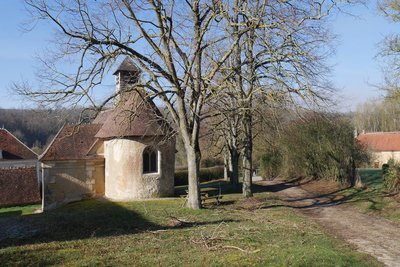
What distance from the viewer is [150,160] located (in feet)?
71.0

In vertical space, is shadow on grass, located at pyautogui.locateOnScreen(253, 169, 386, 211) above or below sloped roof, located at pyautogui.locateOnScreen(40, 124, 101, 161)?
below

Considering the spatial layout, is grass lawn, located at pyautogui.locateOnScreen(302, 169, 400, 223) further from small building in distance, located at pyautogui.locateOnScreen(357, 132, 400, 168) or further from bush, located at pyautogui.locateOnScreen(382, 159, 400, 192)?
small building in distance, located at pyautogui.locateOnScreen(357, 132, 400, 168)

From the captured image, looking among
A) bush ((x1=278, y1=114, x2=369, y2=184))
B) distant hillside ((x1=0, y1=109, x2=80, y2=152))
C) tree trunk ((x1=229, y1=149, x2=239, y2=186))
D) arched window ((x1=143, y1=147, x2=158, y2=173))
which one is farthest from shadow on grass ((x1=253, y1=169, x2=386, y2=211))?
distant hillside ((x1=0, y1=109, x2=80, y2=152))

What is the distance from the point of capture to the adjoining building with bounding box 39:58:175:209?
68.7 feet

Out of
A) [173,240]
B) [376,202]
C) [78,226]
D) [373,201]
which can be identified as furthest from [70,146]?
[376,202]

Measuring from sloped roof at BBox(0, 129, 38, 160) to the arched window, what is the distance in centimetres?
2534

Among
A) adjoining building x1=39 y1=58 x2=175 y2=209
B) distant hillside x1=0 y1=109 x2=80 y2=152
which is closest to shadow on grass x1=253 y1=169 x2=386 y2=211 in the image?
adjoining building x1=39 y1=58 x2=175 y2=209

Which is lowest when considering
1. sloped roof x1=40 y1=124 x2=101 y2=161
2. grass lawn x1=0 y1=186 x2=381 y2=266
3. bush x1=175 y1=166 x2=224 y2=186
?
grass lawn x1=0 y1=186 x2=381 y2=266

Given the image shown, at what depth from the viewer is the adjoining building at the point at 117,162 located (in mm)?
20953

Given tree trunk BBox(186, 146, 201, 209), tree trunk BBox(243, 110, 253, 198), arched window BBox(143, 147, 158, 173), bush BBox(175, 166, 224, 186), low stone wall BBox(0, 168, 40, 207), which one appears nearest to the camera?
tree trunk BBox(186, 146, 201, 209)

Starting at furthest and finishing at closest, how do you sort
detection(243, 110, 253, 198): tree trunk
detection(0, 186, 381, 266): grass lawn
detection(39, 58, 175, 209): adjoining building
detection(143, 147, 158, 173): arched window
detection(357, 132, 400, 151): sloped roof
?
detection(357, 132, 400, 151): sloped roof < detection(143, 147, 158, 173): arched window < detection(39, 58, 175, 209): adjoining building < detection(243, 110, 253, 198): tree trunk < detection(0, 186, 381, 266): grass lawn

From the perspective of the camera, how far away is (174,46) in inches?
646

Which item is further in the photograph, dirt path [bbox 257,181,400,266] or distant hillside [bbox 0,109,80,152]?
distant hillside [bbox 0,109,80,152]

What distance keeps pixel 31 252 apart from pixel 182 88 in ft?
30.4
